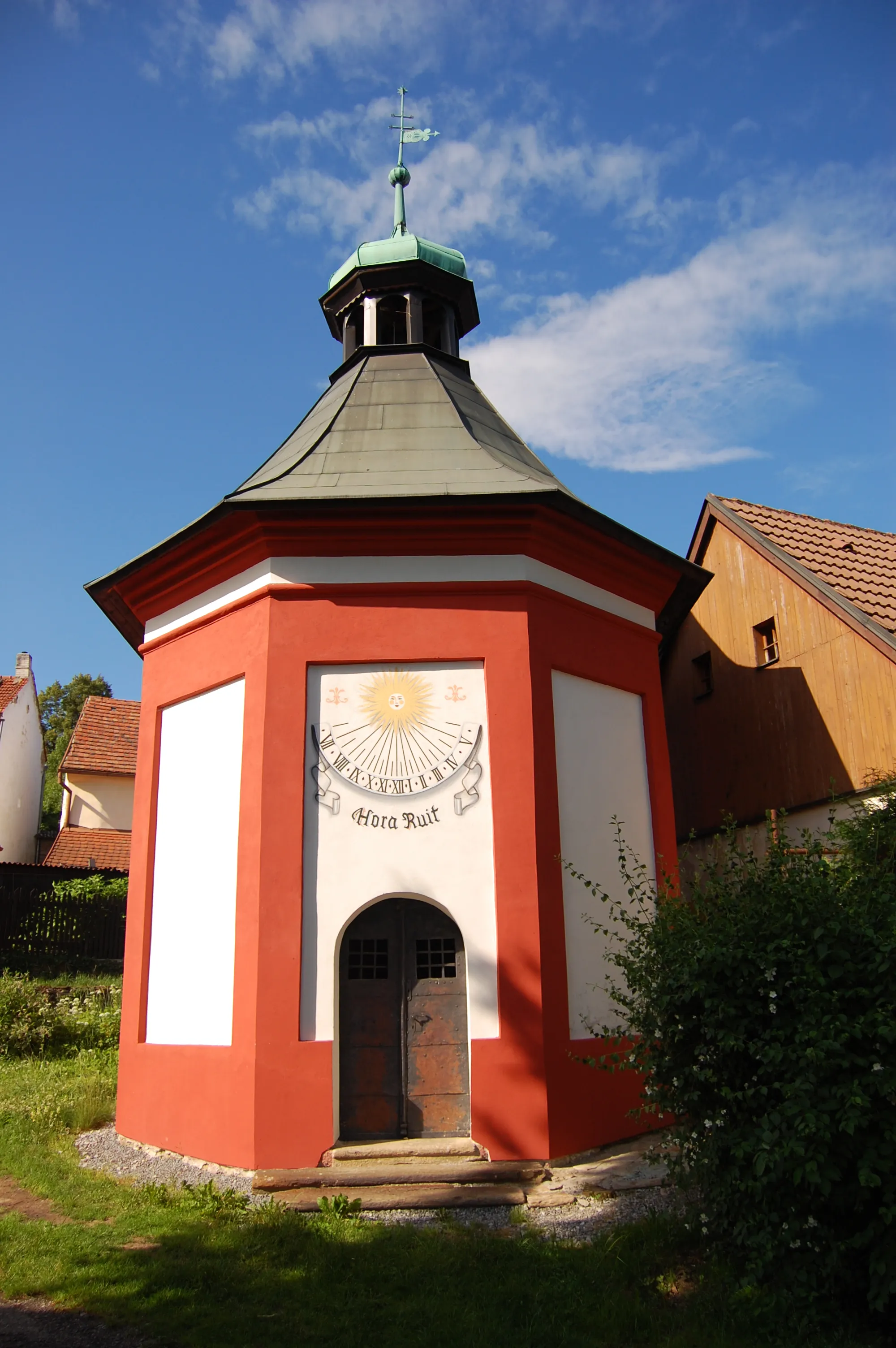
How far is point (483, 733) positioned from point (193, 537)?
3.36 meters

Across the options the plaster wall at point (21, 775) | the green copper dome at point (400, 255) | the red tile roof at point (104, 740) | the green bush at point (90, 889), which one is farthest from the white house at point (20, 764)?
the green copper dome at point (400, 255)

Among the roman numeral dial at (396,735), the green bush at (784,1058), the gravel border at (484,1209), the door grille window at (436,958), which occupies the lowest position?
the gravel border at (484,1209)

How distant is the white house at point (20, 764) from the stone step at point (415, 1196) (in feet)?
68.7

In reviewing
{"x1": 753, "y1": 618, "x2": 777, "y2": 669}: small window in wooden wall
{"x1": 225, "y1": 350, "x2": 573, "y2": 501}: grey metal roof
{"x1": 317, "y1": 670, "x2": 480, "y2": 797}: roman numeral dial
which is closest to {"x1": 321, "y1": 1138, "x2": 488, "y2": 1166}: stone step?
{"x1": 317, "y1": 670, "x2": 480, "y2": 797}: roman numeral dial

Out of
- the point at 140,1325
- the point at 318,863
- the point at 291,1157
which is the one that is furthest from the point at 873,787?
the point at 140,1325

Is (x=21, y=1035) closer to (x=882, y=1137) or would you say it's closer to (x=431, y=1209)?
(x=431, y=1209)

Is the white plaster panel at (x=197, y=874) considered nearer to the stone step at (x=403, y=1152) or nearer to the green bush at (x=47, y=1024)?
the stone step at (x=403, y=1152)

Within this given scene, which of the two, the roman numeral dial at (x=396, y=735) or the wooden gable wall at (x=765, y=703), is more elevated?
the wooden gable wall at (x=765, y=703)

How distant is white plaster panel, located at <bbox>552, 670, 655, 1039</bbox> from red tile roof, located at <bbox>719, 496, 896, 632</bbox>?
3.37 meters

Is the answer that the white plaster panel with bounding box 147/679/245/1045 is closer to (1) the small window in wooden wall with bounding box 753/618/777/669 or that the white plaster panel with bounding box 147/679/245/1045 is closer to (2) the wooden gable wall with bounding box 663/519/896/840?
(2) the wooden gable wall with bounding box 663/519/896/840

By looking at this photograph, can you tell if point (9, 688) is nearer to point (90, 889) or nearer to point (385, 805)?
point (90, 889)

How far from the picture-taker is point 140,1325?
552cm

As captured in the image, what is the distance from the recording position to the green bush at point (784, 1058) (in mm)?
5020

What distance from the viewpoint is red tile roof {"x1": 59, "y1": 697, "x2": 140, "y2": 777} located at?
26.3 meters
